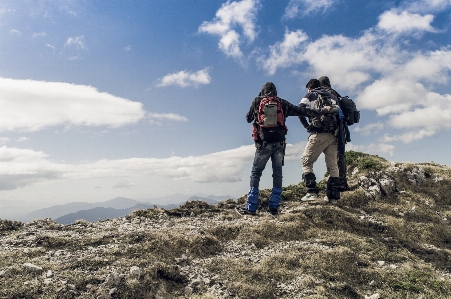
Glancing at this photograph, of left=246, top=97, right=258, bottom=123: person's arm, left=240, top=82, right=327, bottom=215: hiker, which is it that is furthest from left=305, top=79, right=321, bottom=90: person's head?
left=246, top=97, right=258, bottom=123: person's arm

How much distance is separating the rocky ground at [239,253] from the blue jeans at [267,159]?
4.06 feet

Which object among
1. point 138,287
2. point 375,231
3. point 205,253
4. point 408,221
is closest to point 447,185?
point 408,221

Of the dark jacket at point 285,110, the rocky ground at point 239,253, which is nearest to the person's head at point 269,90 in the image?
the dark jacket at point 285,110

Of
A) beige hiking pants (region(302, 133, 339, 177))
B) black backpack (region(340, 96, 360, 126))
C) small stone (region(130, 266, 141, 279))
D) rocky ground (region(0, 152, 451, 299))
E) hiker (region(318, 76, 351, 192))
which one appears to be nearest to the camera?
rocky ground (region(0, 152, 451, 299))

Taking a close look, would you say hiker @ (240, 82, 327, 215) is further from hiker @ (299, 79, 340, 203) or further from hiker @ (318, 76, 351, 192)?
hiker @ (318, 76, 351, 192)

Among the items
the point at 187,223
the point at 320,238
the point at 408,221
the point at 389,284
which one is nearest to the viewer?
the point at 389,284

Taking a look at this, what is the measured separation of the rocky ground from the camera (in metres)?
6.32

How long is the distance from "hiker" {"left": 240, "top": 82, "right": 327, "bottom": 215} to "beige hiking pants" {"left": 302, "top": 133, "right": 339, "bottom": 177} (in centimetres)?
102

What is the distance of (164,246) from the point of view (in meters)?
7.97

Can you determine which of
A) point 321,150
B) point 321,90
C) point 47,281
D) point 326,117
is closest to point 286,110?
point 326,117

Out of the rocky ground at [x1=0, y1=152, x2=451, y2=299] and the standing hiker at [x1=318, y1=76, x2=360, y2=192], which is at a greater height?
the standing hiker at [x1=318, y1=76, x2=360, y2=192]

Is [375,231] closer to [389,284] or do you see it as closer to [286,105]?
[389,284]

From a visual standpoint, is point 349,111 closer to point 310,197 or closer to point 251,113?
point 310,197

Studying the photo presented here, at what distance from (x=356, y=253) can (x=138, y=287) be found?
18.0 feet
